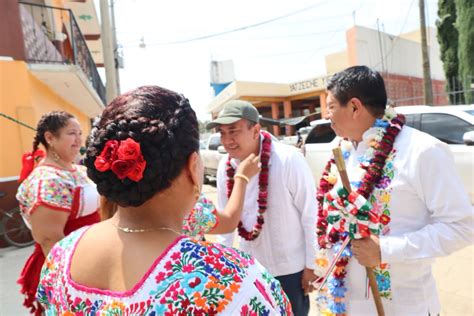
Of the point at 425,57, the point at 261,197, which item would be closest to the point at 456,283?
the point at 261,197

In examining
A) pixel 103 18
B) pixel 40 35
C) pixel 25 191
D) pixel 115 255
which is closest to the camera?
pixel 115 255

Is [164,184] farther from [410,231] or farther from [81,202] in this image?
[81,202]

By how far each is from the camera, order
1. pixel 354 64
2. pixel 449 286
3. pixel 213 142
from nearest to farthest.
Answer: pixel 449 286 → pixel 213 142 → pixel 354 64

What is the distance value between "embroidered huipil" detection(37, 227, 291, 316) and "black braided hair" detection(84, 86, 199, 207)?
0.55ft

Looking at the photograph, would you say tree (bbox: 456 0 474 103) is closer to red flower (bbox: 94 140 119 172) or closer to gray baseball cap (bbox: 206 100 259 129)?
gray baseball cap (bbox: 206 100 259 129)

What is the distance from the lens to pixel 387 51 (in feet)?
81.8

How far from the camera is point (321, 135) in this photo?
8.31 meters

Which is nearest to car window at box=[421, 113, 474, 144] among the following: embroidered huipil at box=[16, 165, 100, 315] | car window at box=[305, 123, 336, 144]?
car window at box=[305, 123, 336, 144]

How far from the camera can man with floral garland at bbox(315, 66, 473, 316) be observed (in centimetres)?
164

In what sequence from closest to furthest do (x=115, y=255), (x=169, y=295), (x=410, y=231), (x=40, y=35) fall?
(x=169, y=295), (x=115, y=255), (x=410, y=231), (x=40, y=35)

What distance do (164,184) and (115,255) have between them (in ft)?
0.72

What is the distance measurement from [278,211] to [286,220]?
0.26 feet

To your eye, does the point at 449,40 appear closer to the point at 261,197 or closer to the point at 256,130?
the point at 256,130

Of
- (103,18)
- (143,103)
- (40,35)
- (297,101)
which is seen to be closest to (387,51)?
(297,101)
